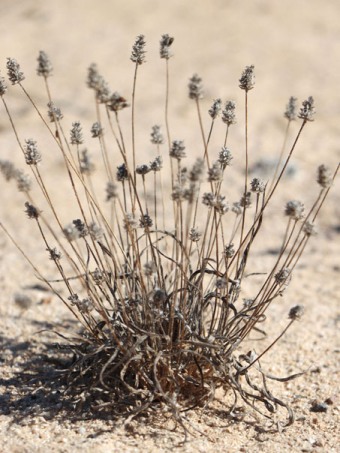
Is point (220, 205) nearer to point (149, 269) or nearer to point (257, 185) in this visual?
point (257, 185)

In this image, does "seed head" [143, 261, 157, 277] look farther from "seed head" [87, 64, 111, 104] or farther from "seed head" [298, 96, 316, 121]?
"seed head" [298, 96, 316, 121]

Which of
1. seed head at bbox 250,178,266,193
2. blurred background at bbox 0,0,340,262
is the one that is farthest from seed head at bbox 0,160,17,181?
blurred background at bbox 0,0,340,262

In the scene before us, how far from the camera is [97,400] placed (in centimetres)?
279

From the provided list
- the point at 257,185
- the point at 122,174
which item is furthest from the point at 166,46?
the point at 257,185

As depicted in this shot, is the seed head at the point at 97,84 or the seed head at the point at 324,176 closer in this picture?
the seed head at the point at 97,84

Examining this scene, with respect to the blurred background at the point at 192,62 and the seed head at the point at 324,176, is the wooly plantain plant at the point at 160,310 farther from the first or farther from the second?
the blurred background at the point at 192,62

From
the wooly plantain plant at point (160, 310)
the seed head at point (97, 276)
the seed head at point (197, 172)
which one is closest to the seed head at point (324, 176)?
the wooly plantain plant at point (160, 310)

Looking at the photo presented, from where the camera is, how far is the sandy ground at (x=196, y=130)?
8.93ft

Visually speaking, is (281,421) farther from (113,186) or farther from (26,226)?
(26,226)

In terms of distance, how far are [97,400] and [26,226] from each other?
2952mm

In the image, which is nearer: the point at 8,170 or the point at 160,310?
the point at 8,170

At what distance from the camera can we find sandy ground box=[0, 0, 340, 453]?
8.93 ft

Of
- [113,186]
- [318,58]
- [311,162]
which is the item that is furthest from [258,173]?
[113,186]

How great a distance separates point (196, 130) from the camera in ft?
24.7
